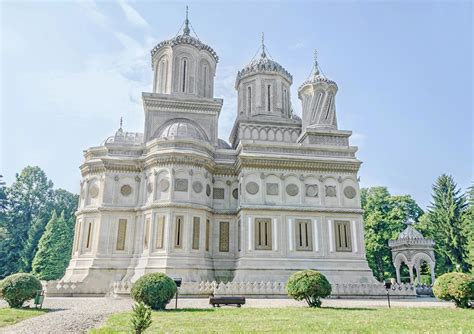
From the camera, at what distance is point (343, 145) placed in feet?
95.1

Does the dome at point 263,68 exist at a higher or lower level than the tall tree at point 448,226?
higher

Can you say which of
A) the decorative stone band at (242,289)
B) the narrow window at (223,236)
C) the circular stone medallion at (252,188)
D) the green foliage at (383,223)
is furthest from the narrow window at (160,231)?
the green foliage at (383,223)

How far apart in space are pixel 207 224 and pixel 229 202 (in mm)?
2566

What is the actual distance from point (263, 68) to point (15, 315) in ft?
87.8

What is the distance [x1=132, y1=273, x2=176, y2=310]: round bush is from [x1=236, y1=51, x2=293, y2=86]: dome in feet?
75.6

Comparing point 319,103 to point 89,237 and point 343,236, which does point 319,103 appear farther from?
point 89,237

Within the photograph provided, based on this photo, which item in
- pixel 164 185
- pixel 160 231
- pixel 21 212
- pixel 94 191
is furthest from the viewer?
pixel 21 212

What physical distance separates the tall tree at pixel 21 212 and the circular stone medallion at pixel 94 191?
21.8m

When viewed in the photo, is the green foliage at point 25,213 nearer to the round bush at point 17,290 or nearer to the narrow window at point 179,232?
the narrow window at point 179,232

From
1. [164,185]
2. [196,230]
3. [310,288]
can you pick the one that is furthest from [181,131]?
[310,288]

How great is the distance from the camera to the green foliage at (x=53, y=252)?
3934 centimetres

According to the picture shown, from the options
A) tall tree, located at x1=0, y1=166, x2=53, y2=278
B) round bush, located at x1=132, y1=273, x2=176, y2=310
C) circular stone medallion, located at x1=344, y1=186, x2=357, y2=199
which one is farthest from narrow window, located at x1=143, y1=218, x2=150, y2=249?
tall tree, located at x1=0, y1=166, x2=53, y2=278

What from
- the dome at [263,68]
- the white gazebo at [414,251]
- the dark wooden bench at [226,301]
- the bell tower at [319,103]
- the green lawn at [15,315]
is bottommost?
the green lawn at [15,315]

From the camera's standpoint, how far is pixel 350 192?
27.2 m
